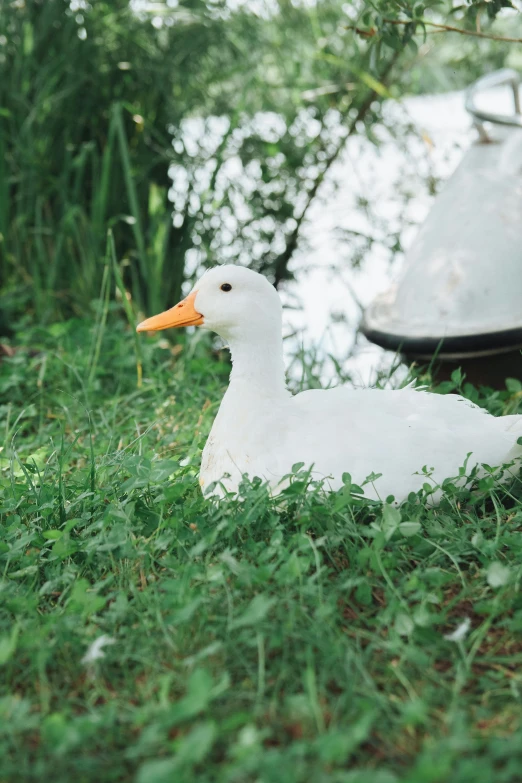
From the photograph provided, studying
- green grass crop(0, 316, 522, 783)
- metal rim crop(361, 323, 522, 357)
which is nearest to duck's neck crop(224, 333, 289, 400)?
green grass crop(0, 316, 522, 783)

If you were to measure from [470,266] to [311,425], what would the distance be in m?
1.62

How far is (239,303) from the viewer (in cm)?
254

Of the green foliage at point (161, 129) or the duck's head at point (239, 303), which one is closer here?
the duck's head at point (239, 303)

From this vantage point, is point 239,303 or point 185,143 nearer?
point 239,303

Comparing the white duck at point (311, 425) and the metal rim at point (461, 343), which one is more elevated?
the white duck at point (311, 425)

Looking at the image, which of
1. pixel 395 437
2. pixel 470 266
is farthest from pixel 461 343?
pixel 395 437

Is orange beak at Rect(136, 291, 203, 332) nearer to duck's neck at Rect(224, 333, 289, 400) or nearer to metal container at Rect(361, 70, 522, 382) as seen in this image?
duck's neck at Rect(224, 333, 289, 400)

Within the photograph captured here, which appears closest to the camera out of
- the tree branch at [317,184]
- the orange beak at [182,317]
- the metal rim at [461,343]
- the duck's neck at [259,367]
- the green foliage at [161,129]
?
the duck's neck at [259,367]

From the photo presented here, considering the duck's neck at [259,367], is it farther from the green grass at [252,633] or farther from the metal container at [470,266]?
the metal container at [470,266]

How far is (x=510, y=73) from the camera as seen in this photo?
4.01m

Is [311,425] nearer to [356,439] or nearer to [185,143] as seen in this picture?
[356,439]

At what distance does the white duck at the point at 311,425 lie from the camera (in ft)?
7.73

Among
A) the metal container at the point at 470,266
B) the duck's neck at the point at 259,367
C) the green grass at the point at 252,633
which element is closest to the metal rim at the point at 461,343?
the metal container at the point at 470,266

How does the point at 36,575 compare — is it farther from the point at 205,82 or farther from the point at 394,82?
the point at 394,82
